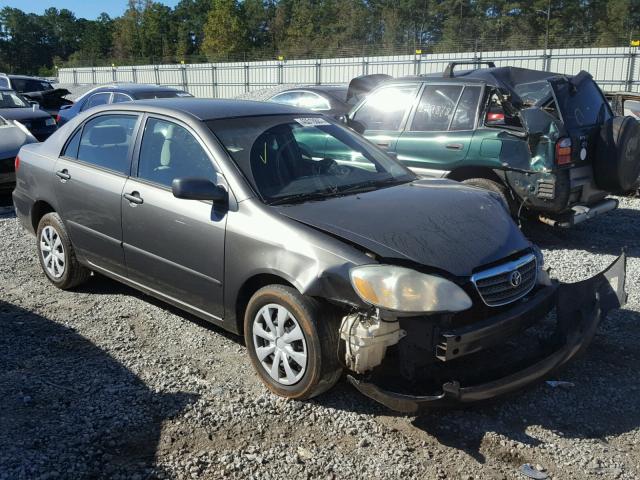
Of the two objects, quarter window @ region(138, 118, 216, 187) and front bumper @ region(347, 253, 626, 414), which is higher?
quarter window @ region(138, 118, 216, 187)

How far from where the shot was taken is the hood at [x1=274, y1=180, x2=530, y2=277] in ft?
11.3

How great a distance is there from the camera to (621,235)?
7594mm

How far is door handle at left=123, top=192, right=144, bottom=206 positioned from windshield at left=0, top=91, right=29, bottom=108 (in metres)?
9.59

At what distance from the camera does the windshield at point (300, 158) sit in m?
4.10

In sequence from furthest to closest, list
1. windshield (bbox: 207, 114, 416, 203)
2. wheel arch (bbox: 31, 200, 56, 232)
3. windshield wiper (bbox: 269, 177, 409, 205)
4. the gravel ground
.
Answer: wheel arch (bbox: 31, 200, 56, 232) → windshield (bbox: 207, 114, 416, 203) → windshield wiper (bbox: 269, 177, 409, 205) → the gravel ground

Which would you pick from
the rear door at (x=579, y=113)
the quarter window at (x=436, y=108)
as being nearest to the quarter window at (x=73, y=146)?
the quarter window at (x=436, y=108)

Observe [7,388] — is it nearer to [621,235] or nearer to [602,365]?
[602,365]

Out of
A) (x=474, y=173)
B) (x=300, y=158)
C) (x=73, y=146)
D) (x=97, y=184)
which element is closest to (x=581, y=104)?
(x=474, y=173)

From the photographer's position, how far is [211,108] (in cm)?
461

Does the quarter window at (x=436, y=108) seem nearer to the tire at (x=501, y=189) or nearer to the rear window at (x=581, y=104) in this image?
the tire at (x=501, y=189)

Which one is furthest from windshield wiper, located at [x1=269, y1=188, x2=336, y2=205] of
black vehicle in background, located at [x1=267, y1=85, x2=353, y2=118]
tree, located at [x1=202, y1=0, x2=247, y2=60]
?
tree, located at [x1=202, y1=0, x2=247, y2=60]

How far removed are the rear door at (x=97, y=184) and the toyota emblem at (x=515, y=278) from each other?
278cm

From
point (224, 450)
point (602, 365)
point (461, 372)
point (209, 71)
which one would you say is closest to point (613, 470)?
point (461, 372)

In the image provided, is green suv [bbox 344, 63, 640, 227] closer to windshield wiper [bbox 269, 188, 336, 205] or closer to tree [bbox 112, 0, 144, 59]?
windshield wiper [bbox 269, 188, 336, 205]
